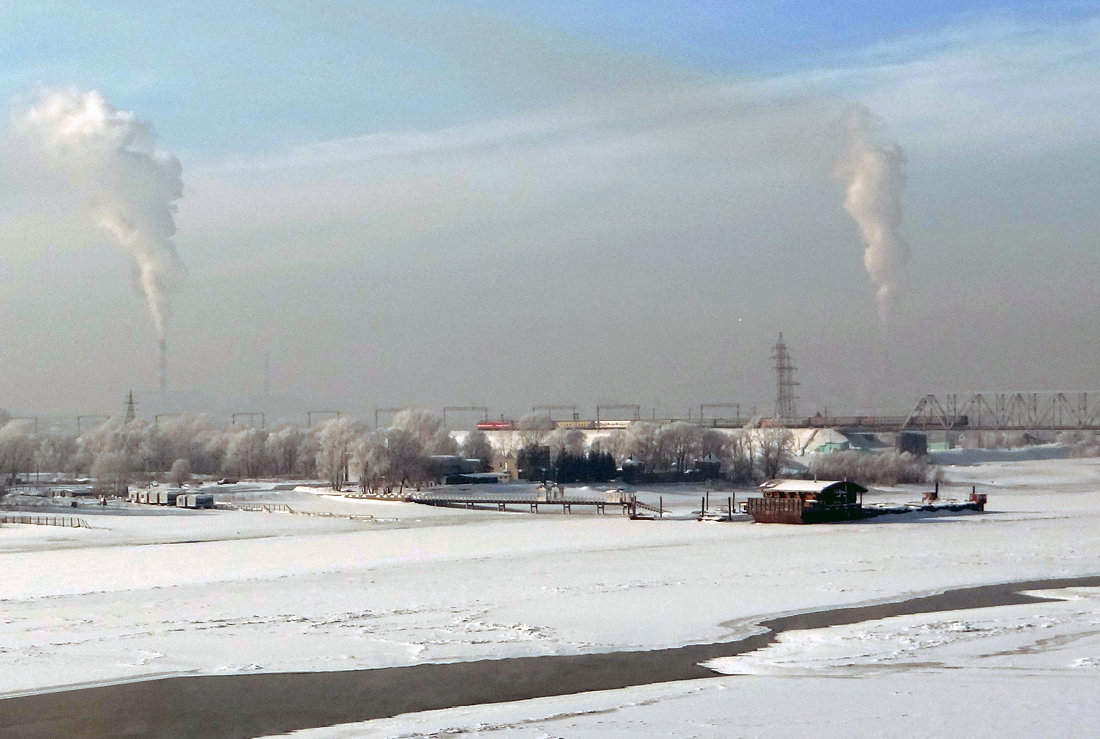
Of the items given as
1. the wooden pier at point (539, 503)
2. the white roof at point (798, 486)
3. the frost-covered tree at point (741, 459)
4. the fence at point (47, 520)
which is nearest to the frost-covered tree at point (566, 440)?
the frost-covered tree at point (741, 459)

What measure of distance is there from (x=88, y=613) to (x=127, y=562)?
47.7 feet

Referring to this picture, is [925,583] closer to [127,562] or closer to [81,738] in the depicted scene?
[81,738]

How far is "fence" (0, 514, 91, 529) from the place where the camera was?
6488 centimetres

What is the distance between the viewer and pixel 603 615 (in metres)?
28.6

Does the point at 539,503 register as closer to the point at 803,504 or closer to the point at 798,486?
the point at 798,486

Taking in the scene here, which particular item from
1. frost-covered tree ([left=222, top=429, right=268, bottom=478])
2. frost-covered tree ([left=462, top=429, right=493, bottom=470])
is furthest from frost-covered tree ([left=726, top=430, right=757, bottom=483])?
frost-covered tree ([left=222, top=429, right=268, bottom=478])

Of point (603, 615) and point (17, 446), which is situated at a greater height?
point (17, 446)

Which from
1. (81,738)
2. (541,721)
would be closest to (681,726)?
(541,721)

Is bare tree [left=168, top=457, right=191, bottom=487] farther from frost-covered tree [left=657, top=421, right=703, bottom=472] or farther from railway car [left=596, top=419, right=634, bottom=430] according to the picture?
railway car [left=596, top=419, right=634, bottom=430]

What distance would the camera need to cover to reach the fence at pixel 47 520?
6488 cm

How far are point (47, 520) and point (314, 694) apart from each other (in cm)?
5322

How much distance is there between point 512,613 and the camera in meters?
29.0

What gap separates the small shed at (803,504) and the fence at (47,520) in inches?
1381

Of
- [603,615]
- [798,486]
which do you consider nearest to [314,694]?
[603,615]
